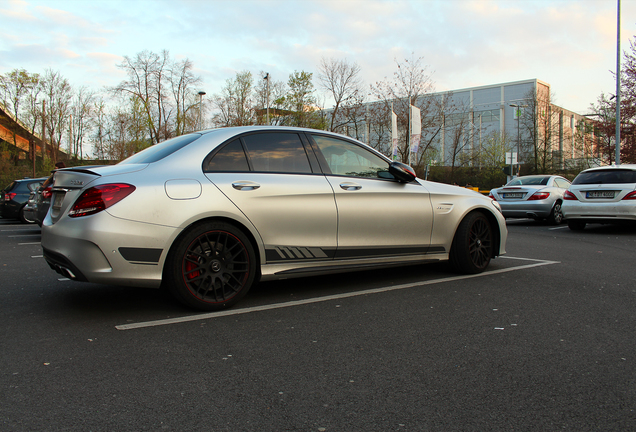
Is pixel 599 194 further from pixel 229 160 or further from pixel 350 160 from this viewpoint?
pixel 229 160

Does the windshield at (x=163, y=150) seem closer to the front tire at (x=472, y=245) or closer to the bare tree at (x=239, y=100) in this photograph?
the front tire at (x=472, y=245)

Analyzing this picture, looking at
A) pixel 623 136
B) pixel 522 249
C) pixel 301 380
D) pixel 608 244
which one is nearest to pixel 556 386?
pixel 301 380

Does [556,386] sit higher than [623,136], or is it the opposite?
[623,136]

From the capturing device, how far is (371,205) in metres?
5.10

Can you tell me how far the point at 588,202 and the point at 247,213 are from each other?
10124 mm

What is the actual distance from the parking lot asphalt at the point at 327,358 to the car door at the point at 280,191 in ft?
1.86

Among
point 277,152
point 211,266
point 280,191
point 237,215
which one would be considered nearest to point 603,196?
point 277,152

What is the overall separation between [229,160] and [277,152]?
52cm

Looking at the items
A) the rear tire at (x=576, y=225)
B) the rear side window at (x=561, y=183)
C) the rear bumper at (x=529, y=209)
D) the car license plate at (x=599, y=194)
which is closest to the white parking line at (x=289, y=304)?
the car license plate at (x=599, y=194)

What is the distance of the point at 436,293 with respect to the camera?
5016mm

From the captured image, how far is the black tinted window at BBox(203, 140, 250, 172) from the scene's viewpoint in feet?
14.2

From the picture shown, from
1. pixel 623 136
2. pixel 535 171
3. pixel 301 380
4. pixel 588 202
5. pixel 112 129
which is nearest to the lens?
pixel 301 380

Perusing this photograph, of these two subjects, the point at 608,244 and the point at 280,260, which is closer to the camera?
the point at 280,260

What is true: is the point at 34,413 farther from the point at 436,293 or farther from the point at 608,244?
the point at 608,244
